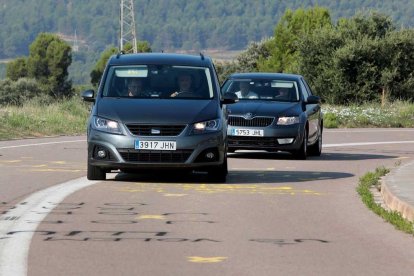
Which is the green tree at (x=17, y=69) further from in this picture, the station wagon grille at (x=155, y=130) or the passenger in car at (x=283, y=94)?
the station wagon grille at (x=155, y=130)

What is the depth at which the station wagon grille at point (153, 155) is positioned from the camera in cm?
1664

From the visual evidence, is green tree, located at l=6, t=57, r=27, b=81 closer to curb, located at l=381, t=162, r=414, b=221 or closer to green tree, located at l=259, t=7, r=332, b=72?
green tree, located at l=259, t=7, r=332, b=72

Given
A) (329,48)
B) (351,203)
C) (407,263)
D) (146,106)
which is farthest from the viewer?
(329,48)

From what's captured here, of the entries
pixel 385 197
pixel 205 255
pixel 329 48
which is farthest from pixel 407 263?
pixel 329 48

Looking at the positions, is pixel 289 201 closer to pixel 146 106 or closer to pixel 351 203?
pixel 351 203

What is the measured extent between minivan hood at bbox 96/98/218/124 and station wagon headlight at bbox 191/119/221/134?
57mm

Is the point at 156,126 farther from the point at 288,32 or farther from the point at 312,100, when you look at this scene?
the point at 288,32

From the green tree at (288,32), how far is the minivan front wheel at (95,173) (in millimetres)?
78671

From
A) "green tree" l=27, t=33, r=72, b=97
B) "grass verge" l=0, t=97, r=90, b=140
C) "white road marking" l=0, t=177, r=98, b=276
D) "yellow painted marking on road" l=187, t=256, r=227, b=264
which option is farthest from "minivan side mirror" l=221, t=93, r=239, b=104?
"green tree" l=27, t=33, r=72, b=97

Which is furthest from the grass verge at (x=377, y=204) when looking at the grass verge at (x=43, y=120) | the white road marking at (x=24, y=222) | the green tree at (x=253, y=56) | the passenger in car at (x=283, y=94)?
the green tree at (x=253, y=56)

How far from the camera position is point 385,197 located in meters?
15.1

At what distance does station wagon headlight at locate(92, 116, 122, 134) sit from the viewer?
16.8m

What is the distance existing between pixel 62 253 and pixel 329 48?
4743cm

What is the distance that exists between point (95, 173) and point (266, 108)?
666cm
